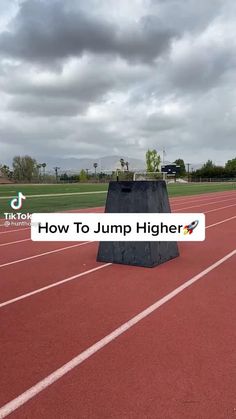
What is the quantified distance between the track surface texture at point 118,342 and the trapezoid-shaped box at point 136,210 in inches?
10.1

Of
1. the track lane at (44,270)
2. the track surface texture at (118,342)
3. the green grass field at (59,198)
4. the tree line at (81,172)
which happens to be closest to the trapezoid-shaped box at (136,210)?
the track surface texture at (118,342)

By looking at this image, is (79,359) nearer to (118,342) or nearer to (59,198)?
(118,342)

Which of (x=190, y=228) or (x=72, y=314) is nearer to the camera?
(x=72, y=314)

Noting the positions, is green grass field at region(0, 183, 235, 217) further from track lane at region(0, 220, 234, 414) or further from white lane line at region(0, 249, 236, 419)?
white lane line at region(0, 249, 236, 419)

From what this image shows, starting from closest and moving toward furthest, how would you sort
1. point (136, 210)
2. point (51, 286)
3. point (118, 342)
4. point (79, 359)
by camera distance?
point (79, 359) → point (118, 342) → point (51, 286) → point (136, 210)

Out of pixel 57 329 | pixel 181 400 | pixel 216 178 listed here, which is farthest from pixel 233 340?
pixel 216 178

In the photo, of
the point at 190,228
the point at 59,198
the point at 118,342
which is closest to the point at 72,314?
A: the point at 118,342

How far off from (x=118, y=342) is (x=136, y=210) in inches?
146

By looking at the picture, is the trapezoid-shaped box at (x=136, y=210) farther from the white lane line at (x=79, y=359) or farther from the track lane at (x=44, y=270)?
the white lane line at (x=79, y=359)

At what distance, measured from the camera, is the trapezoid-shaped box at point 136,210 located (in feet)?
22.5

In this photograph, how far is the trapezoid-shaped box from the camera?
22.5 feet

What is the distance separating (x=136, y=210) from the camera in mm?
7191

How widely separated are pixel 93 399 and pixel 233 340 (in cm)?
165

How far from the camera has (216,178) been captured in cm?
10462
